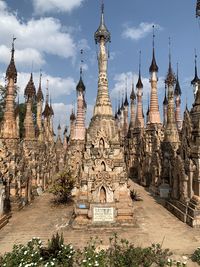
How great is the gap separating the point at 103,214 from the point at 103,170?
2255mm

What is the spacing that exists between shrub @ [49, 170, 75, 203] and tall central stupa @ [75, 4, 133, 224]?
309 cm

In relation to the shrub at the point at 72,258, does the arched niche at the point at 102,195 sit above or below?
above

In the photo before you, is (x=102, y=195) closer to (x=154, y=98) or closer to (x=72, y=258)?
(x=72, y=258)

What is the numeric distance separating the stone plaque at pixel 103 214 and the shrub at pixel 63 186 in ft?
17.0

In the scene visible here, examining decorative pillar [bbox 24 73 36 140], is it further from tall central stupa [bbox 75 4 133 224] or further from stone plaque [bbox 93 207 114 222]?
stone plaque [bbox 93 207 114 222]

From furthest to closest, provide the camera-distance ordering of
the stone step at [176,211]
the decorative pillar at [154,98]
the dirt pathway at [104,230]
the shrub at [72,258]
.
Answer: the decorative pillar at [154,98]
the stone step at [176,211]
the dirt pathway at [104,230]
the shrub at [72,258]

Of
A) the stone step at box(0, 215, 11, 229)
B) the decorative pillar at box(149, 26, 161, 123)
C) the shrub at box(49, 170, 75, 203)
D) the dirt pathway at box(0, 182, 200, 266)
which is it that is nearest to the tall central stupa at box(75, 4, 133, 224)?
the dirt pathway at box(0, 182, 200, 266)

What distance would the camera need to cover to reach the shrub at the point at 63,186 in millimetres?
16219

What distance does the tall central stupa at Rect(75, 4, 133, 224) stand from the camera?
11562 millimetres

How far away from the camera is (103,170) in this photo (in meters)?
12.7

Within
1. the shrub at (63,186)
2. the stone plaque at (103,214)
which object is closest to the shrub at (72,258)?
the stone plaque at (103,214)

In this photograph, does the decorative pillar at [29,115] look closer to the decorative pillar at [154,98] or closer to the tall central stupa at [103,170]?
the tall central stupa at [103,170]

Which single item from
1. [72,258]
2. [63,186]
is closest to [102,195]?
[63,186]

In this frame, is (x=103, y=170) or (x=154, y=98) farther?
(x=154, y=98)
